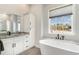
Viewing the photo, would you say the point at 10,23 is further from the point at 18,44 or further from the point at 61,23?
the point at 61,23

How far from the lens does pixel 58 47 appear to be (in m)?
1.29

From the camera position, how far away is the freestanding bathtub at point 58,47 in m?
1.19

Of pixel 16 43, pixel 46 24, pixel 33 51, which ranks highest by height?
pixel 46 24

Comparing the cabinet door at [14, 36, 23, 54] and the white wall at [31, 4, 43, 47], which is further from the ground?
the white wall at [31, 4, 43, 47]

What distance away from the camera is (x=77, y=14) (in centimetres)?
126

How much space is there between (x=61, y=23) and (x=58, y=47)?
1.27 feet

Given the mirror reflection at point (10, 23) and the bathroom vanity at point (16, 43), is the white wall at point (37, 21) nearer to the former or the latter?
the bathroom vanity at point (16, 43)

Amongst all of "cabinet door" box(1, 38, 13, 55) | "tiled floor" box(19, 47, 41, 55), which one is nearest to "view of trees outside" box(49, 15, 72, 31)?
"tiled floor" box(19, 47, 41, 55)

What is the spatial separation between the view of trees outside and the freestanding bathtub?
7.9 inches

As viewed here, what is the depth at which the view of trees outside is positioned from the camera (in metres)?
1.25

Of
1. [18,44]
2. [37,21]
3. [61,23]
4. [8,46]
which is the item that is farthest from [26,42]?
[61,23]

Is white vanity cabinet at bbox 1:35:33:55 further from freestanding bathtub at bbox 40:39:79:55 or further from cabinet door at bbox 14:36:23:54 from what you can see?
freestanding bathtub at bbox 40:39:79:55

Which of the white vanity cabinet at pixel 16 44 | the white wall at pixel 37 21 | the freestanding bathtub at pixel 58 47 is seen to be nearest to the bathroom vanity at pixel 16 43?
the white vanity cabinet at pixel 16 44
